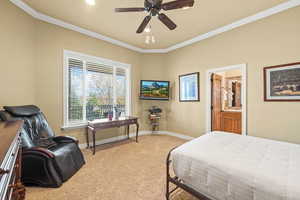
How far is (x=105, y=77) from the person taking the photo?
3914 mm

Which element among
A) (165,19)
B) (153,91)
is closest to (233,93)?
(153,91)

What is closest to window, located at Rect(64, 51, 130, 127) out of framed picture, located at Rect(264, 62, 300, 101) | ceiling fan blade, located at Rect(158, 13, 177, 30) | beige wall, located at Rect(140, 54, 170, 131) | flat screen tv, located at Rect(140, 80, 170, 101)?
flat screen tv, located at Rect(140, 80, 170, 101)

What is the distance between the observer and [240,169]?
1136 millimetres

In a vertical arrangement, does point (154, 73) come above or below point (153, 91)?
above

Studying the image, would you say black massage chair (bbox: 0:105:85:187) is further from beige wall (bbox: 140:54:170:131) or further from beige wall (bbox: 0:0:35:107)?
beige wall (bbox: 140:54:170:131)

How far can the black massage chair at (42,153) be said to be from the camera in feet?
6.17

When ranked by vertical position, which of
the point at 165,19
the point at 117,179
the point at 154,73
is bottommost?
the point at 117,179

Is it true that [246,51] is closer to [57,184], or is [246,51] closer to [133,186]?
[133,186]

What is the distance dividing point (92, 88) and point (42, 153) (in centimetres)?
210

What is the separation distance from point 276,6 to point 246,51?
34.5 inches

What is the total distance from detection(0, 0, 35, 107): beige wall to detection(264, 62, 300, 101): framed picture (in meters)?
4.84

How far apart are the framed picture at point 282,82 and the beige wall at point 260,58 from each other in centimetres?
9

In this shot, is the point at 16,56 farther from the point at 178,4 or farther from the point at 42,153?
the point at 178,4

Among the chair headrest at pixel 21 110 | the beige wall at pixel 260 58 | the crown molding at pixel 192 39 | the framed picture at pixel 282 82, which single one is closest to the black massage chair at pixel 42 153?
the chair headrest at pixel 21 110
